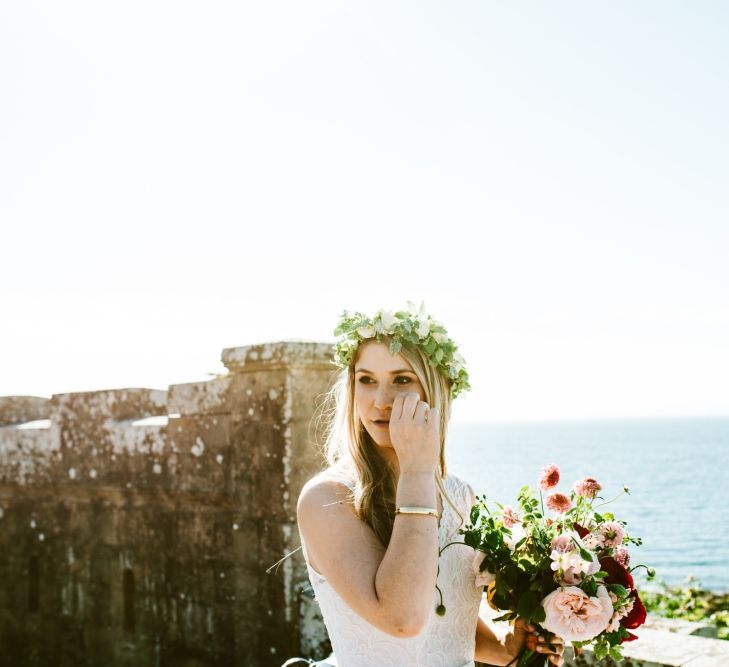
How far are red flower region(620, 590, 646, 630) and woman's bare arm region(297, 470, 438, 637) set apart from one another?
2.01 feet

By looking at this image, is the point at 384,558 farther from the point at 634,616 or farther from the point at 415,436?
the point at 634,616

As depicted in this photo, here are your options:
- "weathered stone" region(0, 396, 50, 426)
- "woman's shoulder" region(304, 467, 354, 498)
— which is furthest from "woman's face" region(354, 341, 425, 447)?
"weathered stone" region(0, 396, 50, 426)

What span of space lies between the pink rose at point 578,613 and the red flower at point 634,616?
0.13 meters

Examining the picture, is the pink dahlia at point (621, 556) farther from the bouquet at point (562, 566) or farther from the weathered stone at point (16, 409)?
the weathered stone at point (16, 409)

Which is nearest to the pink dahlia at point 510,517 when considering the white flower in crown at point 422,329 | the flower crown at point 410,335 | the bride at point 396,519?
the bride at point 396,519

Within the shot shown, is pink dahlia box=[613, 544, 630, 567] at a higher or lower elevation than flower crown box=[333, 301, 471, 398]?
lower

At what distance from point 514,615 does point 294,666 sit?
857 millimetres

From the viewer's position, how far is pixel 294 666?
2.63 metres

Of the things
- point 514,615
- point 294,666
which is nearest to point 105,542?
point 294,666

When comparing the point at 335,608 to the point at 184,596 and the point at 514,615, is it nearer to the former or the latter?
the point at 514,615

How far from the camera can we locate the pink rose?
2.03 m

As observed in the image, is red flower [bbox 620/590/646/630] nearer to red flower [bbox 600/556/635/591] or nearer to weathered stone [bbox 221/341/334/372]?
red flower [bbox 600/556/635/591]

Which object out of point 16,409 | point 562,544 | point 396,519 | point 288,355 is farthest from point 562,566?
point 16,409

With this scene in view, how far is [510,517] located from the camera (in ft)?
7.53
